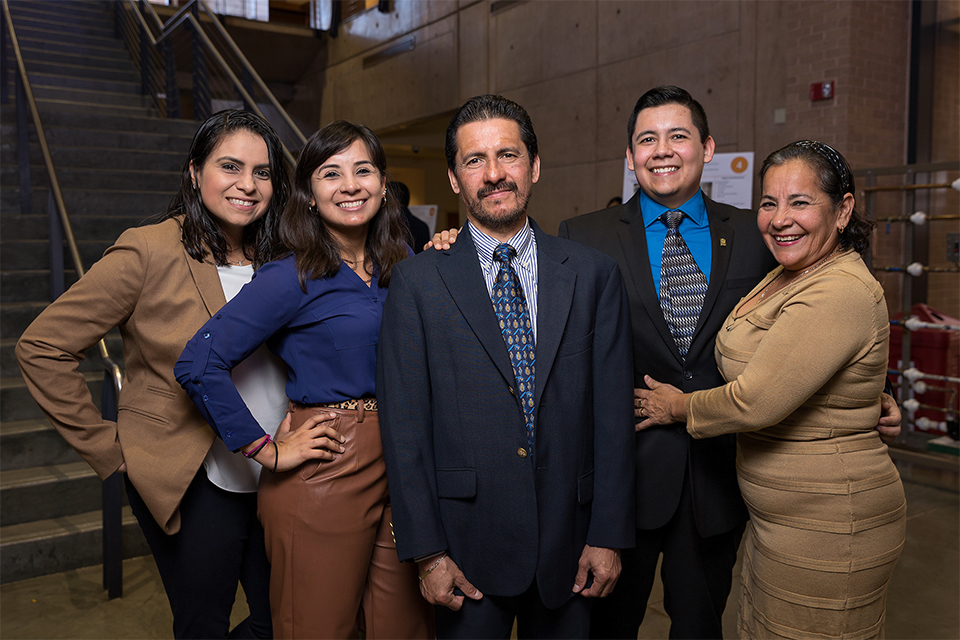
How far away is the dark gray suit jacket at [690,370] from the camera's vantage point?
1.92 metres

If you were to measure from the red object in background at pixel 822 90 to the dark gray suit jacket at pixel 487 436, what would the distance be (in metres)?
4.73

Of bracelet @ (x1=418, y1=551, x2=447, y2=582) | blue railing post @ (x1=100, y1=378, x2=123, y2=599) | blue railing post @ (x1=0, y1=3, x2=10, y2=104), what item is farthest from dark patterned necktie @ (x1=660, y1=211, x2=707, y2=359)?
blue railing post @ (x1=0, y1=3, x2=10, y2=104)

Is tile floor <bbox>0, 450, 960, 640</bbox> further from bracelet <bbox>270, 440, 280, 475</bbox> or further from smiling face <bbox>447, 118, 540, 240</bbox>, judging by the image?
smiling face <bbox>447, 118, 540, 240</bbox>

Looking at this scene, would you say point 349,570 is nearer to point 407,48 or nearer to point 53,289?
point 53,289

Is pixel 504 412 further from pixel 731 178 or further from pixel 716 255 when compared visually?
pixel 731 178

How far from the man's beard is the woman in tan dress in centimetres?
64

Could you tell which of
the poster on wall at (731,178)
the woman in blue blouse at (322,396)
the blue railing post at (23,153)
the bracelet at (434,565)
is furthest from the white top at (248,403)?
the poster on wall at (731,178)

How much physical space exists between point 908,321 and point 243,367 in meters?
4.91

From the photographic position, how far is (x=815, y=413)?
Result: 1.67m

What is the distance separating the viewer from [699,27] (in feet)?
20.4

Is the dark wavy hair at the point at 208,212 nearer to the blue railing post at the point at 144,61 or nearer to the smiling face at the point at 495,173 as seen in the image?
the smiling face at the point at 495,173

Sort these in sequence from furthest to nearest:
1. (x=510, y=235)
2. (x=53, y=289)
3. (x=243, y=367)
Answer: (x=53, y=289) → (x=243, y=367) → (x=510, y=235)

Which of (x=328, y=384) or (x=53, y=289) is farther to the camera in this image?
(x=53, y=289)

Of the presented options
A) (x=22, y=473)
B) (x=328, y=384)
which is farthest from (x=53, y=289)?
(x=328, y=384)
